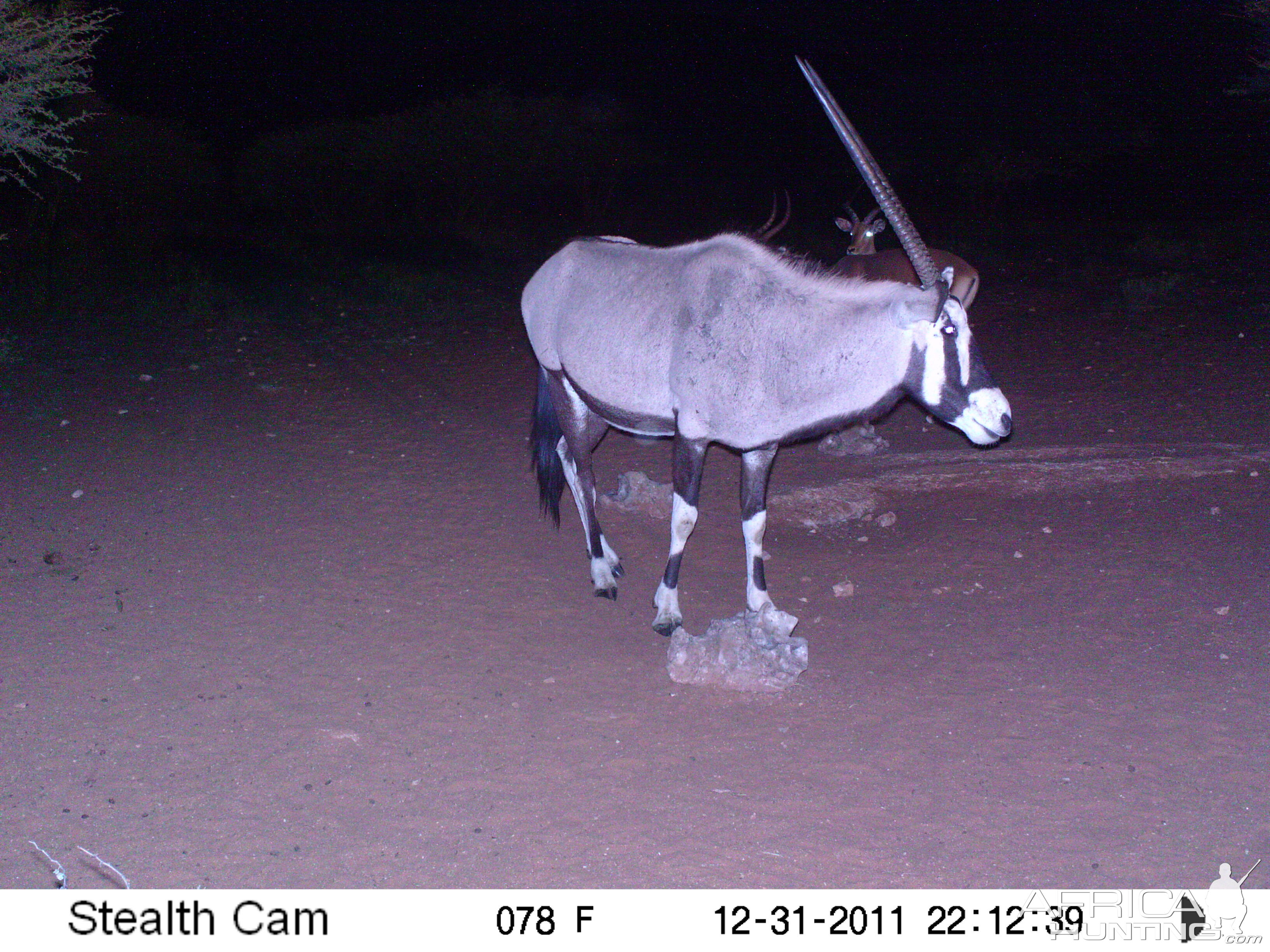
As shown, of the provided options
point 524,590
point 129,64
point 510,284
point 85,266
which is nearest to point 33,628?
point 524,590

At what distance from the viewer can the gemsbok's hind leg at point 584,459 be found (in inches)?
247

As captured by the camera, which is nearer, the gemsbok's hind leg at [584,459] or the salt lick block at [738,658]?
the salt lick block at [738,658]

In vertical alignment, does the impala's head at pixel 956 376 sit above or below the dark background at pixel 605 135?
above

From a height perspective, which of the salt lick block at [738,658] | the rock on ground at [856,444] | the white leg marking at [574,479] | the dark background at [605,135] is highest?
the salt lick block at [738,658]

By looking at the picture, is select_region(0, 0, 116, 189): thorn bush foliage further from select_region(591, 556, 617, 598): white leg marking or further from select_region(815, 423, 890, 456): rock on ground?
select_region(815, 423, 890, 456): rock on ground

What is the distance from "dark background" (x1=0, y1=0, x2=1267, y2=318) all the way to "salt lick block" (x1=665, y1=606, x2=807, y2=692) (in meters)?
12.0

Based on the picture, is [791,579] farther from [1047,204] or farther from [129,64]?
[129,64]

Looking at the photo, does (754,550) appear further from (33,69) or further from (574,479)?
(33,69)

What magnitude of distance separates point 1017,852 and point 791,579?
8.43 ft

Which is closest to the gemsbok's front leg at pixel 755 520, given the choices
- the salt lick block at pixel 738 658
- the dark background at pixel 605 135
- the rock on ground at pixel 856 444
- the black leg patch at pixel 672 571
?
the black leg patch at pixel 672 571

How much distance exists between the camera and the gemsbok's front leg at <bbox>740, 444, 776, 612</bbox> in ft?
18.3

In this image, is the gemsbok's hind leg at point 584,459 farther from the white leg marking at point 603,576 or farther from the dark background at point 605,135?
the dark background at point 605,135

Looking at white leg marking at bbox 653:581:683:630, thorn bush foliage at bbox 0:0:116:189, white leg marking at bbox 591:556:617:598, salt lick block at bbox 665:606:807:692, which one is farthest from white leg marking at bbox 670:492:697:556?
thorn bush foliage at bbox 0:0:116:189

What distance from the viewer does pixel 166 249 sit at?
19.5 meters
